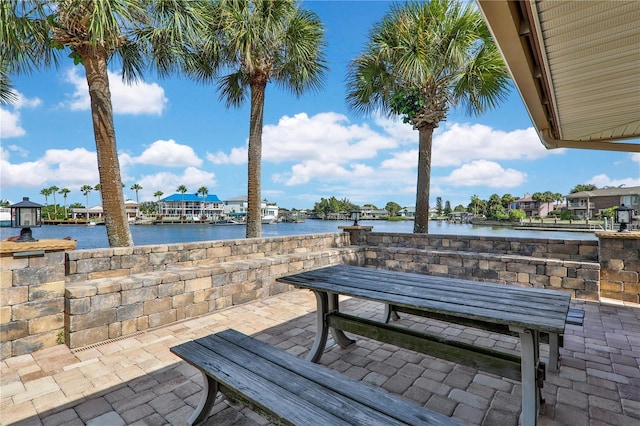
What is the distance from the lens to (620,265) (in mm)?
4219

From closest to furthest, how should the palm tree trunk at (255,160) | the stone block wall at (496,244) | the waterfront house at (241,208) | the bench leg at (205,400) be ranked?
1. the bench leg at (205,400)
2. the stone block wall at (496,244)
3. the palm tree trunk at (255,160)
4. the waterfront house at (241,208)

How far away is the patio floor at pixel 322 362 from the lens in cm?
174

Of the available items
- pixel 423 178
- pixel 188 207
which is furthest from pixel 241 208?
pixel 423 178

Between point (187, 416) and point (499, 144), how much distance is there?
18.8m

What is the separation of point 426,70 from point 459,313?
19.6 feet

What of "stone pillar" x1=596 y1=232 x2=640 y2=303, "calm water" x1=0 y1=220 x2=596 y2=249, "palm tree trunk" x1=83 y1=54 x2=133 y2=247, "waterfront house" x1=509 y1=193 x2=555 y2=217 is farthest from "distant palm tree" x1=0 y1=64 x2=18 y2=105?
"waterfront house" x1=509 y1=193 x2=555 y2=217

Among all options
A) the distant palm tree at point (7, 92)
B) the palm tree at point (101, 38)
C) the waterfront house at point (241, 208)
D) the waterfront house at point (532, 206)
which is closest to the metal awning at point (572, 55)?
the palm tree at point (101, 38)

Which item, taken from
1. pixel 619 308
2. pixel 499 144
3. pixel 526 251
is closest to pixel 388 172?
pixel 499 144

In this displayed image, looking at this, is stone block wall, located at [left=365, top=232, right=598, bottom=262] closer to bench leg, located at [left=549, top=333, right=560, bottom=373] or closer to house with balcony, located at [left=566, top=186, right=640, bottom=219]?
bench leg, located at [left=549, top=333, right=560, bottom=373]

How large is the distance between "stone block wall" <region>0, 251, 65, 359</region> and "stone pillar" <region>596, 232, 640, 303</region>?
663 cm

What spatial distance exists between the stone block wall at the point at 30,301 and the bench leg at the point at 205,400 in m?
2.02

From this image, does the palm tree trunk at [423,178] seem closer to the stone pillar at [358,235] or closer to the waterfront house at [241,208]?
the stone pillar at [358,235]

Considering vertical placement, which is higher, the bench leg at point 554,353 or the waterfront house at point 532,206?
the waterfront house at point 532,206

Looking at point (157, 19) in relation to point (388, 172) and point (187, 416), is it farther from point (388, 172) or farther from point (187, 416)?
point (388, 172)
